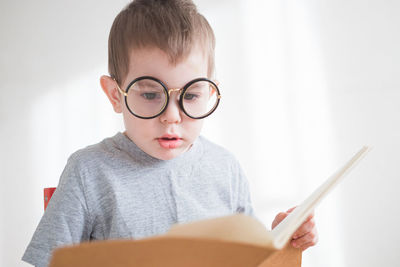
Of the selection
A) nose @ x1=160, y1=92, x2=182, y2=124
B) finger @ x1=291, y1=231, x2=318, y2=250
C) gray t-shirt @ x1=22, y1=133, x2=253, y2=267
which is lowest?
finger @ x1=291, y1=231, x2=318, y2=250

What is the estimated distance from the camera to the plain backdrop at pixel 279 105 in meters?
1.46

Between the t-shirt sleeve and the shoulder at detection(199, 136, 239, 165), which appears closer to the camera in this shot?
the t-shirt sleeve

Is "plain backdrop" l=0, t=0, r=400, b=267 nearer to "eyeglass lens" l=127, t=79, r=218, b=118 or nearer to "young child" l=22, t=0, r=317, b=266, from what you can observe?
"young child" l=22, t=0, r=317, b=266

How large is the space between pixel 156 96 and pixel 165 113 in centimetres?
4

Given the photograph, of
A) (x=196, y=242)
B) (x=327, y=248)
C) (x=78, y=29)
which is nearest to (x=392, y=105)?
(x=327, y=248)

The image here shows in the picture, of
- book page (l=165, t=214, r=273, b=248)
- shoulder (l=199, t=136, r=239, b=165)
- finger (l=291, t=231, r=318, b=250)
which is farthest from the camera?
shoulder (l=199, t=136, r=239, b=165)

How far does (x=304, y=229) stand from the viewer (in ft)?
2.39

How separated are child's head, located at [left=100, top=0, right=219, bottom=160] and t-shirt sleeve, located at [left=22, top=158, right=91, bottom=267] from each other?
18cm

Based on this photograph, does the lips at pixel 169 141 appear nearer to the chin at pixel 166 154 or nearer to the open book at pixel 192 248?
the chin at pixel 166 154

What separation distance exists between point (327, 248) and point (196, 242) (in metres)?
1.43

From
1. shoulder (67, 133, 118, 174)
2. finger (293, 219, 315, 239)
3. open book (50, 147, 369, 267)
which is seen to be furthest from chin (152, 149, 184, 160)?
open book (50, 147, 369, 267)

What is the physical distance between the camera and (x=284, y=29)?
1608mm

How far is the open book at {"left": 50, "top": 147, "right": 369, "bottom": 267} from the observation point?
1.06 feet

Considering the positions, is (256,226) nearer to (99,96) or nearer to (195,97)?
(195,97)
